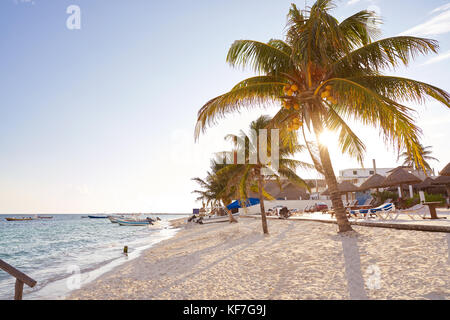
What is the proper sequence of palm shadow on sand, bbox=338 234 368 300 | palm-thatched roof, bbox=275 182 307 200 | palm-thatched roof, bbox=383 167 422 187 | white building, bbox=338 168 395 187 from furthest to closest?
white building, bbox=338 168 395 187 → palm-thatched roof, bbox=275 182 307 200 → palm-thatched roof, bbox=383 167 422 187 → palm shadow on sand, bbox=338 234 368 300

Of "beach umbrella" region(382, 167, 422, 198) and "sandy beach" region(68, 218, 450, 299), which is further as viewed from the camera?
"beach umbrella" region(382, 167, 422, 198)

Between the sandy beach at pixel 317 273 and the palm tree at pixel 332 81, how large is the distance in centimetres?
167

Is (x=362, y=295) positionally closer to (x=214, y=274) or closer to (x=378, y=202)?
(x=214, y=274)

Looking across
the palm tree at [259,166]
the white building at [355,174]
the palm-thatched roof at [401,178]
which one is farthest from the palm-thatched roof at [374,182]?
the white building at [355,174]

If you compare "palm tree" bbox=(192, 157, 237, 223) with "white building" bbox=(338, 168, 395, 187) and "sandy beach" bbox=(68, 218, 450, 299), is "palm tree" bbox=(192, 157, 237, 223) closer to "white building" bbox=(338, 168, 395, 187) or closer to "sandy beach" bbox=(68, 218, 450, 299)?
"sandy beach" bbox=(68, 218, 450, 299)

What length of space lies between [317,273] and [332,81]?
5087 millimetres

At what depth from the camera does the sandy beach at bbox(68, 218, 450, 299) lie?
450cm

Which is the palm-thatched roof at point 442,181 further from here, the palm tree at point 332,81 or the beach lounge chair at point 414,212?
the palm tree at point 332,81

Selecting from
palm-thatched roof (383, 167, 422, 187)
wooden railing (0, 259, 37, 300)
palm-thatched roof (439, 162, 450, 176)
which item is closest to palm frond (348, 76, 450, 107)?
wooden railing (0, 259, 37, 300)

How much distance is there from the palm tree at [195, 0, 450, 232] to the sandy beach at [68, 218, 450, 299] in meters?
1.67

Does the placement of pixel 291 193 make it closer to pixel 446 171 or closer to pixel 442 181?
pixel 442 181

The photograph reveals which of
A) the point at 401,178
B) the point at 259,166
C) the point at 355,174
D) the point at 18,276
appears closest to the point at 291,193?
the point at 355,174

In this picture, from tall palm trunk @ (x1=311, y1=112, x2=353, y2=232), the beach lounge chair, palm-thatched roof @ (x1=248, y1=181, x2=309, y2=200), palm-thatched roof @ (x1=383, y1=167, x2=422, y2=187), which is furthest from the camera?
palm-thatched roof @ (x1=248, y1=181, x2=309, y2=200)
